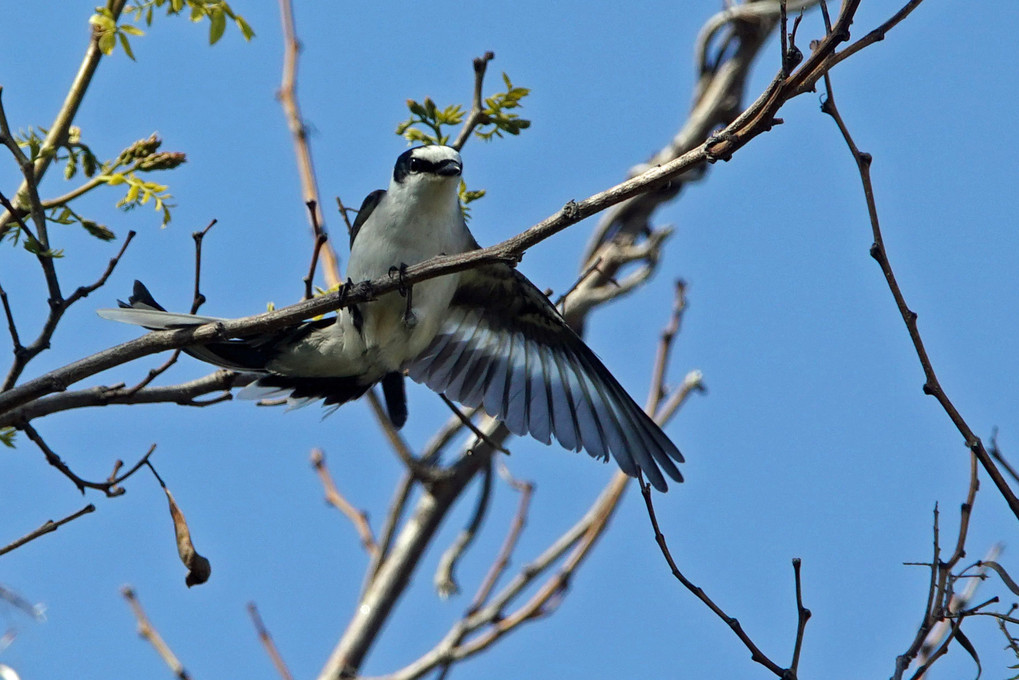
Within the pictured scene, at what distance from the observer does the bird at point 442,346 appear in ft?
12.8

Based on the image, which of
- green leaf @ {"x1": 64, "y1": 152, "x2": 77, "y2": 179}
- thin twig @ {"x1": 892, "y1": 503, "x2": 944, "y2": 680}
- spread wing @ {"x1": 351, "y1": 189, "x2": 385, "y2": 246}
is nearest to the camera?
thin twig @ {"x1": 892, "y1": 503, "x2": 944, "y2": 680}

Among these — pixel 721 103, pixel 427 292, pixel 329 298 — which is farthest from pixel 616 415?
pixel 721 103

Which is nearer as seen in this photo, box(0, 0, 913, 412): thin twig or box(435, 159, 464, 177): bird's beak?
box(0, 0, 913, 412): thin twig

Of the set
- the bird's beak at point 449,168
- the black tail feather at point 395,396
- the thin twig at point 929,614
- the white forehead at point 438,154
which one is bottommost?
the thin twig at point 929,614

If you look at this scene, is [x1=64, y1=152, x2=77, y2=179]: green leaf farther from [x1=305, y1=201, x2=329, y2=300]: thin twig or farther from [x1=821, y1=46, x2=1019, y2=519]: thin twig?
[x1=821, y1=46, x2=1019, y2=519]: thin twig

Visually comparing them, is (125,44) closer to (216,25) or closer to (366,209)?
(216,25)

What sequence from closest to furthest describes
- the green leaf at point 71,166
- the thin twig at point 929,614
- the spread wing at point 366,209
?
the thin twig at point 929,614 < the green leaf at point 71,166 < the spread wing at point 366,209

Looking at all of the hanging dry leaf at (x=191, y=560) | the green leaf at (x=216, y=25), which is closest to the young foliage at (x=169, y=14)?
the green leaf at (x=216, y=25)

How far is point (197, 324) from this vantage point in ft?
11.0

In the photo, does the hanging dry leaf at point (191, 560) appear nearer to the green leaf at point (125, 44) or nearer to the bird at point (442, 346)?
the bird at point (442, 346)

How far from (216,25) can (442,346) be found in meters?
1.89

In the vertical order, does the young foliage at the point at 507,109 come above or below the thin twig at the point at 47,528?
above

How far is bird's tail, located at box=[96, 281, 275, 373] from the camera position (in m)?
3.39

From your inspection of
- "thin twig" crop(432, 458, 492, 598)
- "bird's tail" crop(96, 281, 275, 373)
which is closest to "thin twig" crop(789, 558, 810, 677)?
"bird's tail" crop(96, 281, 275, 373)
